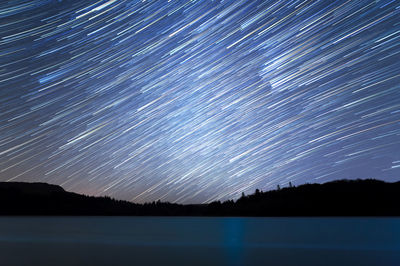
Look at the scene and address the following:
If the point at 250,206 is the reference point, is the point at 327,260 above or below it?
below

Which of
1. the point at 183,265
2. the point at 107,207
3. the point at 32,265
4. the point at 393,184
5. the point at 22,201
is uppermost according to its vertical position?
the point at 22,201

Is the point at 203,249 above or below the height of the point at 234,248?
above

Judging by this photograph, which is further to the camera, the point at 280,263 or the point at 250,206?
the point at 250,206

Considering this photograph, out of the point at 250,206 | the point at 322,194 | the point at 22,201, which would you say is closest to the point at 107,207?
the point at 22,201

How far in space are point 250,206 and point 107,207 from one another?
4775 cm

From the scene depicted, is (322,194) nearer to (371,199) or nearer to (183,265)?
(371,199)

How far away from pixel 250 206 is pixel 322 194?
833 inches

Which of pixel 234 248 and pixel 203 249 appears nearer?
pixel 203 249

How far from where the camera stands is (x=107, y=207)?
11506cm

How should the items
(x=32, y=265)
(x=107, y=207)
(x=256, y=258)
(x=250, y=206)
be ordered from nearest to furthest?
(x=32, y=265) → (x=256, y=258) → (x=250, y=206) → (x=107, y=207)

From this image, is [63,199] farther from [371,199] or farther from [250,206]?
[371,199]

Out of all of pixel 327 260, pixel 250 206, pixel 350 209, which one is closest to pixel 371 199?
pixel 350 209

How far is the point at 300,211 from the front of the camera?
92.8m

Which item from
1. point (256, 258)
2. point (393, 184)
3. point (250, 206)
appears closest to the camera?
point (256, 258)
